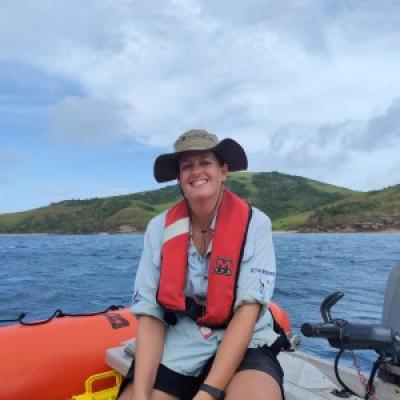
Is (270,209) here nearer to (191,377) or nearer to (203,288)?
(203,288)

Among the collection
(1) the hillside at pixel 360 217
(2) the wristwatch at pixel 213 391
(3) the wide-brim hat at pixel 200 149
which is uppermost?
(1) the hillside at pixel 360 217

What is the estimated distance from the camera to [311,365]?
285 centimetres

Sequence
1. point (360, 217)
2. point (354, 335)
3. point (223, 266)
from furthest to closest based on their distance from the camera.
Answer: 1. point (360, 217)
2. point (223, 266)
3. point (354, 335)

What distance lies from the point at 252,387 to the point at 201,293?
542 millimetres

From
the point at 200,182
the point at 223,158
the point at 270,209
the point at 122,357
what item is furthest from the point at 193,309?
the point at 270,209

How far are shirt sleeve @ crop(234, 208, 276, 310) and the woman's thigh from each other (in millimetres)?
305

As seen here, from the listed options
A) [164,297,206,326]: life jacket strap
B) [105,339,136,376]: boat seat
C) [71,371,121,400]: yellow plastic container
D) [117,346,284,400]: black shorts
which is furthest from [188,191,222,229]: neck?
[71,371,121,400]: yellow plastic container

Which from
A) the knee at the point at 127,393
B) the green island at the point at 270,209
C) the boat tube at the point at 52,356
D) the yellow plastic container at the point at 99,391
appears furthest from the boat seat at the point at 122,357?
the green island at the point at 270,209

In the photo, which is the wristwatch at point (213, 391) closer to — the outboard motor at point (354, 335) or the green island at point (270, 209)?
the outboard motor at point (354, 335)

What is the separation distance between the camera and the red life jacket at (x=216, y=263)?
7.59 feet

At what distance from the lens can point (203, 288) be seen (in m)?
2.45

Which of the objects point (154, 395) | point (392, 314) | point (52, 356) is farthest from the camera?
point (52, 356)

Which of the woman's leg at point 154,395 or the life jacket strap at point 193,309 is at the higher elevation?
the life jacket strap at point 193,309

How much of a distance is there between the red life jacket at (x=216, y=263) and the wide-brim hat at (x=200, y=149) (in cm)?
23
